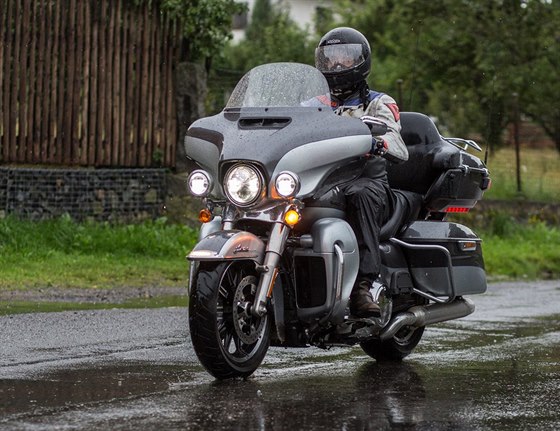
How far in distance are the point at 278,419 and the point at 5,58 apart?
33.5 feet

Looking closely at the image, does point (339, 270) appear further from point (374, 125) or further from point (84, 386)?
point (84, 386)

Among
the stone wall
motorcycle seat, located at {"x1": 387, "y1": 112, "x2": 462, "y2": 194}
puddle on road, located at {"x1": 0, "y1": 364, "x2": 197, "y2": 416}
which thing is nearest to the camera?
puddle on road, located at {"x1": 0, "y1": 364, "x2": 197, "y2": 416}

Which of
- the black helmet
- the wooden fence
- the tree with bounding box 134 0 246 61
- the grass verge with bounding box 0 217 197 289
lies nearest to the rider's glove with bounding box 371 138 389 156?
the black helmet

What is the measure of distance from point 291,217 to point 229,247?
0.41 metres

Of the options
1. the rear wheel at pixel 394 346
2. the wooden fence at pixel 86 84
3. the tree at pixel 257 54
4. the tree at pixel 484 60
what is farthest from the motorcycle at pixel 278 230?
the tree at pixel 484 60

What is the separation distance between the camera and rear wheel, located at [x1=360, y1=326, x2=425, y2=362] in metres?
8.51

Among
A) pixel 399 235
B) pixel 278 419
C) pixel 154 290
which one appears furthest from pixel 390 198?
pixel 154 290

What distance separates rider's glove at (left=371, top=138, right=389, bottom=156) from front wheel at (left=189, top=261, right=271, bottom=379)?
1.01 m

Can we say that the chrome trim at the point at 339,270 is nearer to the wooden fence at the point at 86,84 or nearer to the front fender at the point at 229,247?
the front fender at the point at 229,247

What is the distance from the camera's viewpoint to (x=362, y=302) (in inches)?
293

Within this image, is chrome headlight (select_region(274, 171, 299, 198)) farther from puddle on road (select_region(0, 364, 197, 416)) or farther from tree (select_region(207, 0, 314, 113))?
tree (select_region(207, 0, 314, 113))

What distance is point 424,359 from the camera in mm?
8602

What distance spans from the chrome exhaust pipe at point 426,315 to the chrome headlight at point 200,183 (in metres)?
1.37

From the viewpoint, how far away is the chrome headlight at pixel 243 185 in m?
7.00
